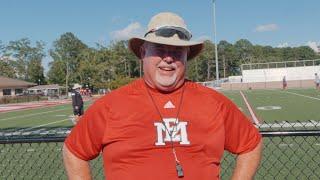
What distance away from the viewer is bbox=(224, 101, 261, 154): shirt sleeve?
9.13 ft

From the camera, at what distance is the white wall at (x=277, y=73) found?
2532 inches

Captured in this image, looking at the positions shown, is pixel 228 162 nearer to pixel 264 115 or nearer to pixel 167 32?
pixel 167 32

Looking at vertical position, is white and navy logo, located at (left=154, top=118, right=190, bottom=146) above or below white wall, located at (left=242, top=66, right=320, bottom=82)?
below

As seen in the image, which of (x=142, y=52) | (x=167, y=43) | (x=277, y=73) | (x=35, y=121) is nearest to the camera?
(x=167, y=43)

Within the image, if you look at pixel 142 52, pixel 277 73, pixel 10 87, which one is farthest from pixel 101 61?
pixel 142 52

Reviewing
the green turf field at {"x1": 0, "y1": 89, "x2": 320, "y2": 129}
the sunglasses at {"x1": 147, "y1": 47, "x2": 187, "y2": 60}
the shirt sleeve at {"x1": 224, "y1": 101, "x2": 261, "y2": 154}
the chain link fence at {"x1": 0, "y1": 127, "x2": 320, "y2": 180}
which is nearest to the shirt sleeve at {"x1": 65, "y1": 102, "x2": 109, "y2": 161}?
the sunglasses at {"x1": 147, "y1": 47, "x2": 187, "y2": 60}

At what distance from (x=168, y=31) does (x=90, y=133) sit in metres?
0.69

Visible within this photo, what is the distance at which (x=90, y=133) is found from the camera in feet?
8.98

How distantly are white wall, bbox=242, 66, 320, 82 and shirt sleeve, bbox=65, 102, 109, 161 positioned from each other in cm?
6244

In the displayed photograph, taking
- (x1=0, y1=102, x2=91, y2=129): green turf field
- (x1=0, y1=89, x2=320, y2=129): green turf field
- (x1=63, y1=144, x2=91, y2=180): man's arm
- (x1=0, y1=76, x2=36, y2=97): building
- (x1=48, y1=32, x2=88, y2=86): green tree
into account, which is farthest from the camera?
(x1=48, y1=32, x2=88, y2=86): green tree

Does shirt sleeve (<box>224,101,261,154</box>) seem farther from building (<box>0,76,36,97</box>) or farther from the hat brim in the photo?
building (<box>0,76,36,97</box>)

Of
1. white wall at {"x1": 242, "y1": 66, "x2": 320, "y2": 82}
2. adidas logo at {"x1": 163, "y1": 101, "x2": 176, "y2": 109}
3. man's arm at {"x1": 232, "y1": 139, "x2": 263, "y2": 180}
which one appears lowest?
man's arm at {"x1": 232, "y1": 139, "x2": 263, "y2": 180}

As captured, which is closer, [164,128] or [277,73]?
[164,128]

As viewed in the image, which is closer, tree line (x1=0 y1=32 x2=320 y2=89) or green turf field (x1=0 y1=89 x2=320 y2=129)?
green turf field (x1=0 y1=89 x2=320 y2=129)
